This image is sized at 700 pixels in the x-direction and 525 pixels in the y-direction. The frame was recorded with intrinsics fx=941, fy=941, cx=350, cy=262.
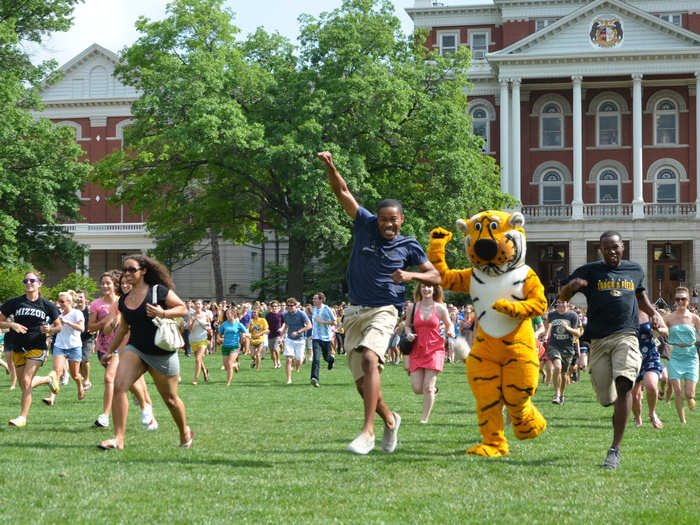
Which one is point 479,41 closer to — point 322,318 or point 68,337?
point 322,318

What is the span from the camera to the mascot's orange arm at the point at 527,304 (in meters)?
7.74

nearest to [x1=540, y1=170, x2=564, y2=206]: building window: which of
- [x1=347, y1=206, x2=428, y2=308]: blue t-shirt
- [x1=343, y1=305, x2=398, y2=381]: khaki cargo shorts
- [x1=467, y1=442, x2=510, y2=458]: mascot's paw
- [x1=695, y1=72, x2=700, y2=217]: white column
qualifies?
[x1=695, y1=72, x2=700, y2=217]: white column

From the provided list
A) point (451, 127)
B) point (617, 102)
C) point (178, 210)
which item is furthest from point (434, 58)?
point (617, 102)

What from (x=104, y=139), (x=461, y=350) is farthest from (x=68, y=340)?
(x=104, y=139)

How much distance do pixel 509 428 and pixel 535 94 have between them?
45.0 meters

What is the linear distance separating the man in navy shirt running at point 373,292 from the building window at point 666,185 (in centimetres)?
4692

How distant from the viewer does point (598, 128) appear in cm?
5272

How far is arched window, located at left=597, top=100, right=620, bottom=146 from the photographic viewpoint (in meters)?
52.7

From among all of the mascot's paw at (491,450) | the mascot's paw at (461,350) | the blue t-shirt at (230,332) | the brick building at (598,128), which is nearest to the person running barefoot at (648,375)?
the mascot's paw at (461,350)

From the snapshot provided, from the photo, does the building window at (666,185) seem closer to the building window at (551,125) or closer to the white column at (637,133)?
the white column at (637,133)

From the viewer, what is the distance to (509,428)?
1077 cm

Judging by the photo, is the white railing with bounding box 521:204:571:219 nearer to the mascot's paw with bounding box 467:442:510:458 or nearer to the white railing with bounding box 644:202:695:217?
the white railing with bounding box 644:202:695:217

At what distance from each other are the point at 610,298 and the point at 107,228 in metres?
49.3

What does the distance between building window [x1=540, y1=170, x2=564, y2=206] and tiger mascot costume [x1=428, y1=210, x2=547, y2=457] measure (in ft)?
150
